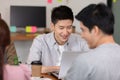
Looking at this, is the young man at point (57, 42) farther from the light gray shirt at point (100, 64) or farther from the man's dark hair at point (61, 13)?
the light gray shirt at point (100, 64)

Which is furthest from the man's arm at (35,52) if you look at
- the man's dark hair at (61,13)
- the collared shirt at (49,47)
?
the man's dark hair at (61,13)

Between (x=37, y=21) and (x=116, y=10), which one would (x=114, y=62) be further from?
(x=116, y=10)

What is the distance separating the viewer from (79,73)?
4.94 feet

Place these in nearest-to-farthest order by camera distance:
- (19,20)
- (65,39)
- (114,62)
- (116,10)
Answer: (114,62), (65,39), (19,20), (116,10)

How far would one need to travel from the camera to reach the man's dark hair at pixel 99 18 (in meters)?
1.54

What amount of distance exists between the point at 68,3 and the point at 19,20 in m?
Answer: 0.95

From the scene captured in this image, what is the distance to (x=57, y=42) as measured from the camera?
109 inches

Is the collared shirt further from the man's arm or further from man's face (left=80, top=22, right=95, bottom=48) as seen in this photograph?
man's face (left=80, top=22, right=95, bottom=48)

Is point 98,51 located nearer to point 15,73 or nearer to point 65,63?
point 15,73

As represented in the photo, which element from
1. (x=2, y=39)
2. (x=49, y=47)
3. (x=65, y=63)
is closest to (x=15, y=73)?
(x=2, y=39)

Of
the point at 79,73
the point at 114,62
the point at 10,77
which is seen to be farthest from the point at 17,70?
the point at 114,62

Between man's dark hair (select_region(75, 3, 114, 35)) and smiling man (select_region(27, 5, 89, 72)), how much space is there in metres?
1.02

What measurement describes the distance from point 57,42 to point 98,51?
1303 millimetres

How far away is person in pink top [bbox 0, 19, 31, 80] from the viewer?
136cm
